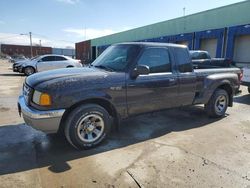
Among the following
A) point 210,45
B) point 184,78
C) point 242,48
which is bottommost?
point 184,78

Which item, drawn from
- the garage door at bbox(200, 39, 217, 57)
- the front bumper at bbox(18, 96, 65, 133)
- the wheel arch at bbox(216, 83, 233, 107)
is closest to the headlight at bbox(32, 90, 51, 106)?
the front bumper at bbox(18, 96, 65, 133)

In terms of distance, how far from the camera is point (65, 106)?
3.74 metres

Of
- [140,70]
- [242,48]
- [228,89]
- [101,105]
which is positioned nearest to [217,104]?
[228,89]

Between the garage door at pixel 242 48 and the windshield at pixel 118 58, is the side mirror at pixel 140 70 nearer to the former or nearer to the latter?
the windshield at pixel 118 58

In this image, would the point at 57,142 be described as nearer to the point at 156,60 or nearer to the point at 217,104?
the point at 156,60

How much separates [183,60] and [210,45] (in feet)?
63.9

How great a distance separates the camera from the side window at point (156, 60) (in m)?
4.64

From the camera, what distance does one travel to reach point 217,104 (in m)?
6.31

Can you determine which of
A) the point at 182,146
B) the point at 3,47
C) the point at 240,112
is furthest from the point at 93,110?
the point at 3,47

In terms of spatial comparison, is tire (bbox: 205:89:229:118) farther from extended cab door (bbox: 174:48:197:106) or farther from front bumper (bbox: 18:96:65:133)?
front bumper (bbox: 18:96:65:133)

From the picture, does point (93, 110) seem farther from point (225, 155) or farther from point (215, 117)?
point (215, 117)

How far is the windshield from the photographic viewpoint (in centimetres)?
449

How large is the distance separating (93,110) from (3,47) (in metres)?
112

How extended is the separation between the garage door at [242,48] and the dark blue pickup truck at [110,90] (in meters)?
16.0
